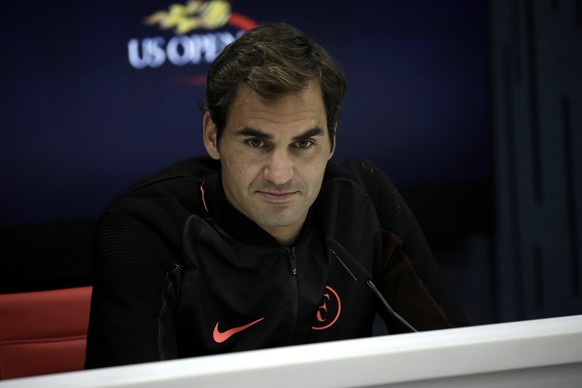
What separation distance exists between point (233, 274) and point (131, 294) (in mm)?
207

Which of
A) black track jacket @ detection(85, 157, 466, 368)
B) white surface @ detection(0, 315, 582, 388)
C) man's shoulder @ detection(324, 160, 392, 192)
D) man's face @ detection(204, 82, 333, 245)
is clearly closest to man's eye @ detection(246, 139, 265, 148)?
man's face @ detection(204, 82, 333, 245)

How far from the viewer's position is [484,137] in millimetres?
3467

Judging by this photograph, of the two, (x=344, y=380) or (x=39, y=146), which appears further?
(x=39, y=146)

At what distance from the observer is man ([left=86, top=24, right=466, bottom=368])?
4.05 ft

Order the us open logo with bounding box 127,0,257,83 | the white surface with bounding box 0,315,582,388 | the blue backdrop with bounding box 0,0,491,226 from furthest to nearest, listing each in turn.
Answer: the us open logo with bounding box 127,0,257,83, the blue backdrop with bounding box 0,0,491,226, the white surface with bounding box 0,315,582,388

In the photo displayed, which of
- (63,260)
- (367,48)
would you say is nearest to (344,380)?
(63,260)

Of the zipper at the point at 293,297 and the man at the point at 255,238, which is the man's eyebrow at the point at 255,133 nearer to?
the man at the point at 255,238

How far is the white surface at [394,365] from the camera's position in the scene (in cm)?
51

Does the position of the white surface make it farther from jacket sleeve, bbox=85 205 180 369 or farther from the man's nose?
the man's nose

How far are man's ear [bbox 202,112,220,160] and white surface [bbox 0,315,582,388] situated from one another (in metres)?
0.94

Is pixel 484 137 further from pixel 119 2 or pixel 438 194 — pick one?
pixel 119 2

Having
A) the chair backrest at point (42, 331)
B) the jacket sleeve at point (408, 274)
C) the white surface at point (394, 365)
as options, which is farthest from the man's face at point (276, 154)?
the white surface at point (394, 365)

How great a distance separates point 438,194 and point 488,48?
26.4 inches

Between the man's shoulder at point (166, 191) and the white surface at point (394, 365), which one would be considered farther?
the man's shoulder at point (166, 191)
